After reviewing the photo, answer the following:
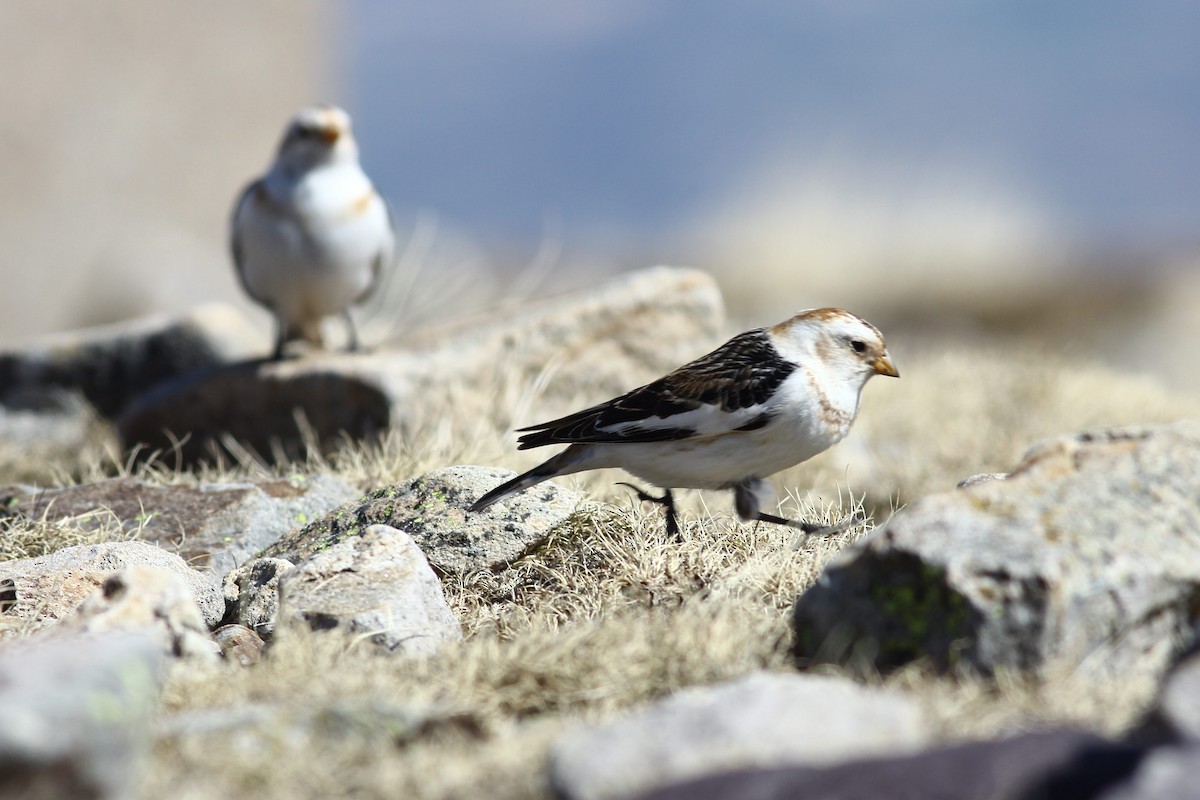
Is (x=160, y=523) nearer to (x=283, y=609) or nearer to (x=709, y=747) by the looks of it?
(x=283, y=609)

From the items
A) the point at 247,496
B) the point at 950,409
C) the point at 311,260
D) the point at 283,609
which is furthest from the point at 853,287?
the point at 283,609

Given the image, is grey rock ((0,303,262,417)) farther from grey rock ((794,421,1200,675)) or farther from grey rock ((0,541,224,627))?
grey rock ((794,421,1200,675))

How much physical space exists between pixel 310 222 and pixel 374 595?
3.52m

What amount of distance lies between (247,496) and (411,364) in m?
1.59

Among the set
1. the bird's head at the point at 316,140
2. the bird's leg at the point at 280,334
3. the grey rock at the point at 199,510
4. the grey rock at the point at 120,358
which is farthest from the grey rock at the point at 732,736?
the grey rock at the point at 120,358

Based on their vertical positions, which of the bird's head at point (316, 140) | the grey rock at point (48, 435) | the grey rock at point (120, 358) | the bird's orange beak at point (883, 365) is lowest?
the grey rock at point (48, 435)

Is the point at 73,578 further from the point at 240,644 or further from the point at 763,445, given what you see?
the point at 763,445

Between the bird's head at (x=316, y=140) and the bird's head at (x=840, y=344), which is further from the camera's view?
the bird's head at (x=316, y=140)

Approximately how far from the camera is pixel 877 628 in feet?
9.39

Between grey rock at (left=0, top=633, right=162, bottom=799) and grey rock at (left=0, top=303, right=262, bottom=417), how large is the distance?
17.8 feet

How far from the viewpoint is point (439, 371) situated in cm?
613

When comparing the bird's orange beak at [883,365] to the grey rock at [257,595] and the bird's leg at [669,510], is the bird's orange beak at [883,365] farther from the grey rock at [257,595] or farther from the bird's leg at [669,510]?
the grey rock at [257,595]

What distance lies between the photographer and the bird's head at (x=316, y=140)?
20.8 ft

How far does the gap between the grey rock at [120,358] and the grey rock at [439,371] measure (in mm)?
834
